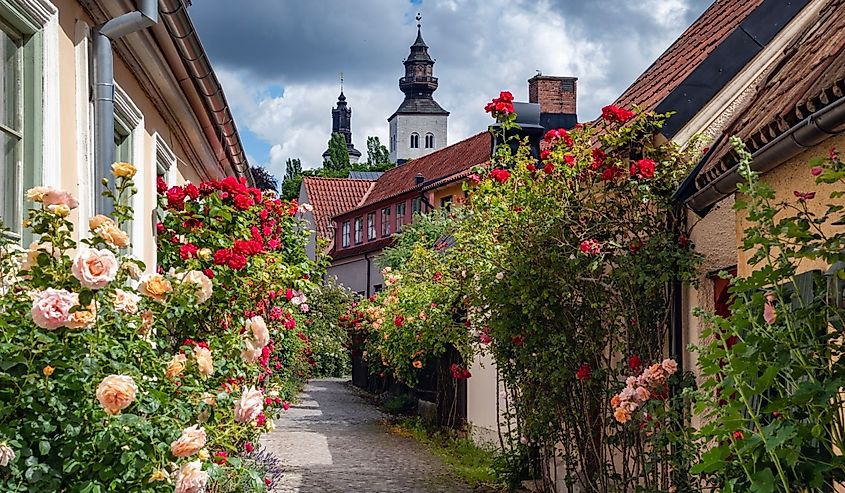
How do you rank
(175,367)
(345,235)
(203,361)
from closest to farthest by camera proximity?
(175,367) → (203,361) → (345,235)

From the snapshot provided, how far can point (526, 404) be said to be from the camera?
1069cm

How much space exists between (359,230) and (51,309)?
1540 inches

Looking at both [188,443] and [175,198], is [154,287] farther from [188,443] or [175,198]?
[175,198]

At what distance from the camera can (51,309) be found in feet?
12.0

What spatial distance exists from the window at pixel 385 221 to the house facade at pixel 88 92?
31.0 meters

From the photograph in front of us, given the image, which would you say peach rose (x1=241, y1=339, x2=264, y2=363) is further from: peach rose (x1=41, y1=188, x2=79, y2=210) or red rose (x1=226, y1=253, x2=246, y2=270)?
red rose (x1=226, y1=253, x2=246, y2=270)

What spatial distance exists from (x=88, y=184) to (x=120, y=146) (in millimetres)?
1405

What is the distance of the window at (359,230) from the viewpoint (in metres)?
42.3

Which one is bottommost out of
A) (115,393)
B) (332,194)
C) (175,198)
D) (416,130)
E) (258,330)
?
(115,393)

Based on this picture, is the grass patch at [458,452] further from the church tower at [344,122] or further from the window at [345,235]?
the church tower at [344,122]

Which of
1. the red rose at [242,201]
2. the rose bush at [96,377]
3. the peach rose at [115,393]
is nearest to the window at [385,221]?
the red rose at [242,201]

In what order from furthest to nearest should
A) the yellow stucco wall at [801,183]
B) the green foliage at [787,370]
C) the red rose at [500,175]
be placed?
the red rose at [500,175] < the yellow stucco wall at [801,183] < the green foliage at [787,370]

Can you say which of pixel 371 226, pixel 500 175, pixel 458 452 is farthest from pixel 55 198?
pixel 371 226

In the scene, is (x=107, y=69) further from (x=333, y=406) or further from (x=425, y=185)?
(x=425, y=185)
